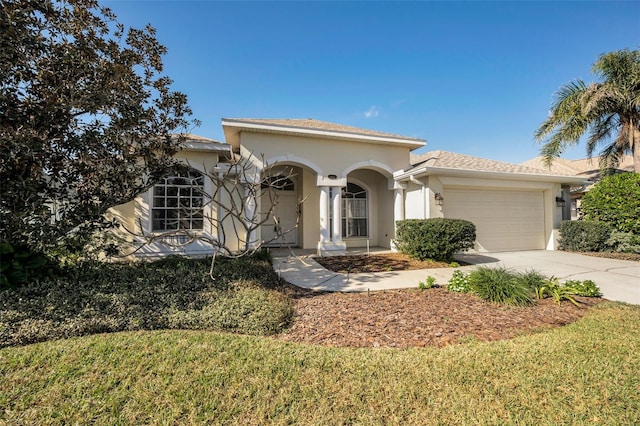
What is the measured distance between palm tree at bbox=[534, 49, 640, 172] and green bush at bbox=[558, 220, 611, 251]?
344 cm

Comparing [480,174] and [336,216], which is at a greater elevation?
[480,174]

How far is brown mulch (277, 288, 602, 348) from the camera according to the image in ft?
12.3

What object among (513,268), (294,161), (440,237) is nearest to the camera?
(513,268)

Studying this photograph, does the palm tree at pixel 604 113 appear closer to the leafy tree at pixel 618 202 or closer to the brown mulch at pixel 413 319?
the leafy tree at pixel 618 202

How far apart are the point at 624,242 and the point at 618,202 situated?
1.53 metres

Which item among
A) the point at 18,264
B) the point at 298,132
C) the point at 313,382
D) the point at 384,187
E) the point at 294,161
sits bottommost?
the point at 313,382

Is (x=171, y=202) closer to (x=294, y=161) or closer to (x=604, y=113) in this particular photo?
(x=294, y=161)

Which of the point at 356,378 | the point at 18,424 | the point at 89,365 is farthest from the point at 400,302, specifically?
the point at 18,424

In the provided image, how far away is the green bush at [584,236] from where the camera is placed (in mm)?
10289

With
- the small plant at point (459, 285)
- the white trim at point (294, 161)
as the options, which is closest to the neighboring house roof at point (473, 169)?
the white trim at point (294, 161)

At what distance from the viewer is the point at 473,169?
34.4 ft

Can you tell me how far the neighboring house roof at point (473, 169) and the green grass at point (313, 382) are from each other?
281 inches

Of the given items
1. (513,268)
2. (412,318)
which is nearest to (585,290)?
(513,268)

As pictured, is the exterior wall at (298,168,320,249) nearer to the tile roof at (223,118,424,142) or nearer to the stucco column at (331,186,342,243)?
the stucco column at (331,186,342,243)
